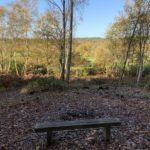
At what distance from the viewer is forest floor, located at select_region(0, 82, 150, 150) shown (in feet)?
14.0

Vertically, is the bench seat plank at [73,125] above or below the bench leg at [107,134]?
above

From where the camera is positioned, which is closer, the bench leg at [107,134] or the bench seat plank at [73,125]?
the bench seat plank at [73,125]

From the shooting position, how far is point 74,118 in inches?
224

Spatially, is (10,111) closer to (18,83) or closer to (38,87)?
(38,87)

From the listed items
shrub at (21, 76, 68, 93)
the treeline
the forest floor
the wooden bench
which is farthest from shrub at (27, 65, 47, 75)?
the wooden bench

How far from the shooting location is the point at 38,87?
33.7ft

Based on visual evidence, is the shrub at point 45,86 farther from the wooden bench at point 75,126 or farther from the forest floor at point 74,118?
the wooden bench at point 75,126

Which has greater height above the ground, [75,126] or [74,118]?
[75,126]

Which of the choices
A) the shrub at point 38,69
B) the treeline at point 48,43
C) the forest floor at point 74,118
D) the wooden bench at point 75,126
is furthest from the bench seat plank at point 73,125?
the shrub at point 38,69

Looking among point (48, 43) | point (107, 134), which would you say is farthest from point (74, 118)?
point (48, 43)

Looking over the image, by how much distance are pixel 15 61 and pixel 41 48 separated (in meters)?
3.48

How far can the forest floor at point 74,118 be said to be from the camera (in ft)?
14.0

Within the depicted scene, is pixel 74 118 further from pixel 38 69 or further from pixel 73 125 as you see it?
pixel 38 69

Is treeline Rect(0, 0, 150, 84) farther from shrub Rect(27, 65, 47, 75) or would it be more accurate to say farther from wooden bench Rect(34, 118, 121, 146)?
wooden bench Rect(34, 118, 121, 146)
